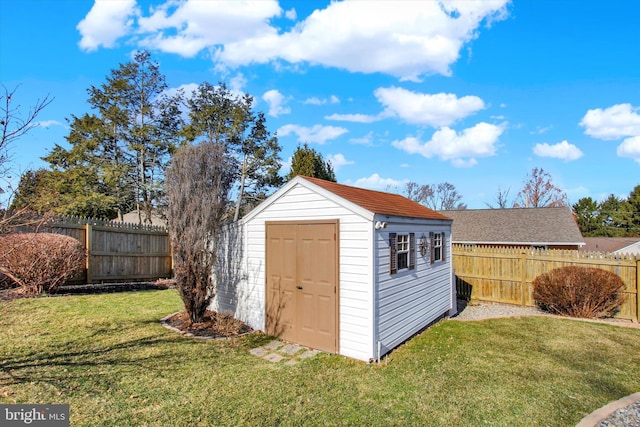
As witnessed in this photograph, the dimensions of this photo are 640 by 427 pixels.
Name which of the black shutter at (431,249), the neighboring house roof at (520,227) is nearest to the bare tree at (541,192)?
the neighboring house roof at (520,227)

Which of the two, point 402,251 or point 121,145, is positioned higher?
point 121,145

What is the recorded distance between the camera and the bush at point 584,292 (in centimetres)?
870

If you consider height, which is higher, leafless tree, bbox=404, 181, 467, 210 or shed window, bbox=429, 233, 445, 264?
leafless tree, bbox=404, 181, 467, 210

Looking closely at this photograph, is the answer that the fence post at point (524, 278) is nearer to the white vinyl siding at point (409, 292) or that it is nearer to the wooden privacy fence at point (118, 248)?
the white vinyl siding at point (409, 292)

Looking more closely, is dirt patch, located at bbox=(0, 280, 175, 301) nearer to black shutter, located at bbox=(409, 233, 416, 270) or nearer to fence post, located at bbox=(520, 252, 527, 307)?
black shutter, located at bbox=(409, 233, 416, 270)

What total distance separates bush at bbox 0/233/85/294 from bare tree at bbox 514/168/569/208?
119ft

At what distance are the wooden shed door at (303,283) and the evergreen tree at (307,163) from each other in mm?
12273

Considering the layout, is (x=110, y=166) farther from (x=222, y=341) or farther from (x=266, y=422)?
(x=266, y=422)

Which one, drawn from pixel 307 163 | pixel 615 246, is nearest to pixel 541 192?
pixel 615 246

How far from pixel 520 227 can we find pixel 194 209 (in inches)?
684

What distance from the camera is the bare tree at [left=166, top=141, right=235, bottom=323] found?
6527 mm

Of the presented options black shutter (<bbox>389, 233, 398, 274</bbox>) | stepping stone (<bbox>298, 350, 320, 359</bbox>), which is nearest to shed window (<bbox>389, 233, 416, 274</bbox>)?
black shutter (<bbox>389, 233, 398, 274</bbox>)

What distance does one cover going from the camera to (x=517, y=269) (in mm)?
10680

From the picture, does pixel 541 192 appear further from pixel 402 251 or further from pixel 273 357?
pixel 273 357
